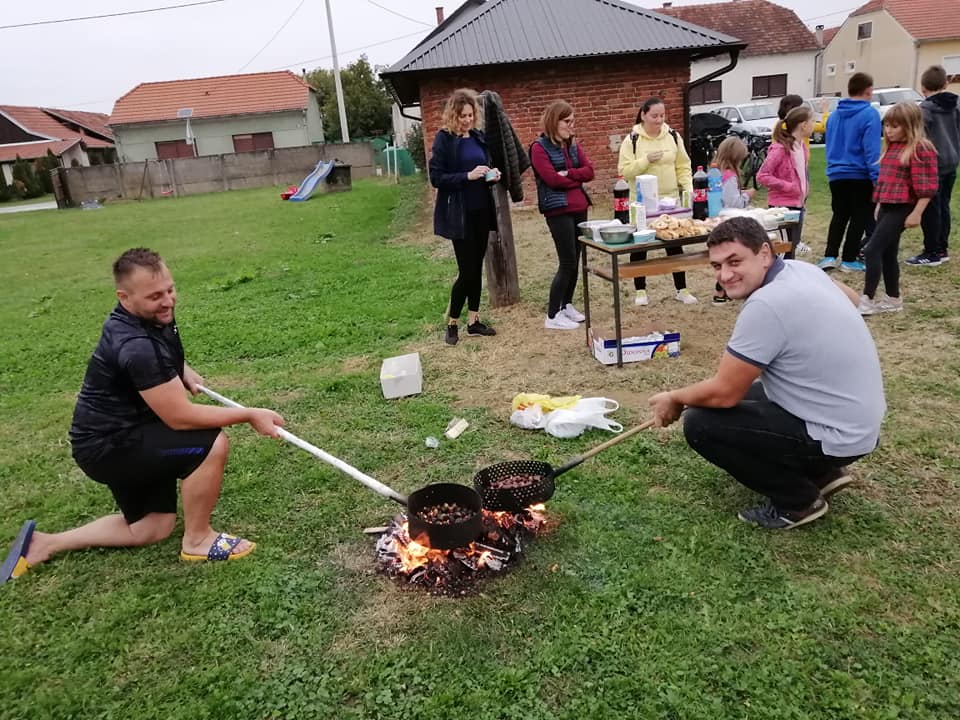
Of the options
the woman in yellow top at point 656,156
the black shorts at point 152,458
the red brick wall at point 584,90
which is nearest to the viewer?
the black shorts at point 152,458

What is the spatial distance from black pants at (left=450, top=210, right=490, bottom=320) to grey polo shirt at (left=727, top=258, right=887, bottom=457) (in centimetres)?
299

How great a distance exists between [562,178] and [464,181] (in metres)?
0.72

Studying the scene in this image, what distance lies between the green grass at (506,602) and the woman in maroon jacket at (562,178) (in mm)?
1723

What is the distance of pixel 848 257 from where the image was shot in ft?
22.9

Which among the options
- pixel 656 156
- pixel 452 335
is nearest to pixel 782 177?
pixel 656 156

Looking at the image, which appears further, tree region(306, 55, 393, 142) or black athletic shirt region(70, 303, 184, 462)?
tree region(306, 55, 393, 142)

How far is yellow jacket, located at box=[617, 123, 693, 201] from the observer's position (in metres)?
5.67

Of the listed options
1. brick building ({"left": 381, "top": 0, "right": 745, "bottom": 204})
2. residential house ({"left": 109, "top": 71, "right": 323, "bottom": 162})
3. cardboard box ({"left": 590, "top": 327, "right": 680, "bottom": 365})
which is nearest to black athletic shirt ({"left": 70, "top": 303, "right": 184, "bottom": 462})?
cardboard box ({"left": 590, "top": 327, "right": 680, "bottom": 365})

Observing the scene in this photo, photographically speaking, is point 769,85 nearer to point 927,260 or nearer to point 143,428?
point 927,260

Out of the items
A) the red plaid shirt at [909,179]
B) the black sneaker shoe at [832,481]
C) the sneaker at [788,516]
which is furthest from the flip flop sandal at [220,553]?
the red plaid shirt at [909,179]

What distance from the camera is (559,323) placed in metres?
5.83

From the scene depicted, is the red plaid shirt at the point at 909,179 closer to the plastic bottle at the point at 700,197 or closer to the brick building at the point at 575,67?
the plastic bottle at the point at 700,197

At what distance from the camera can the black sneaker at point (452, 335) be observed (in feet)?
18.6

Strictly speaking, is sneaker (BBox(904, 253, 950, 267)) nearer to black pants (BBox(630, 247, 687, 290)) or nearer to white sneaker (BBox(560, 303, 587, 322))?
black pants (BBox(630, 247, 687, 290))
